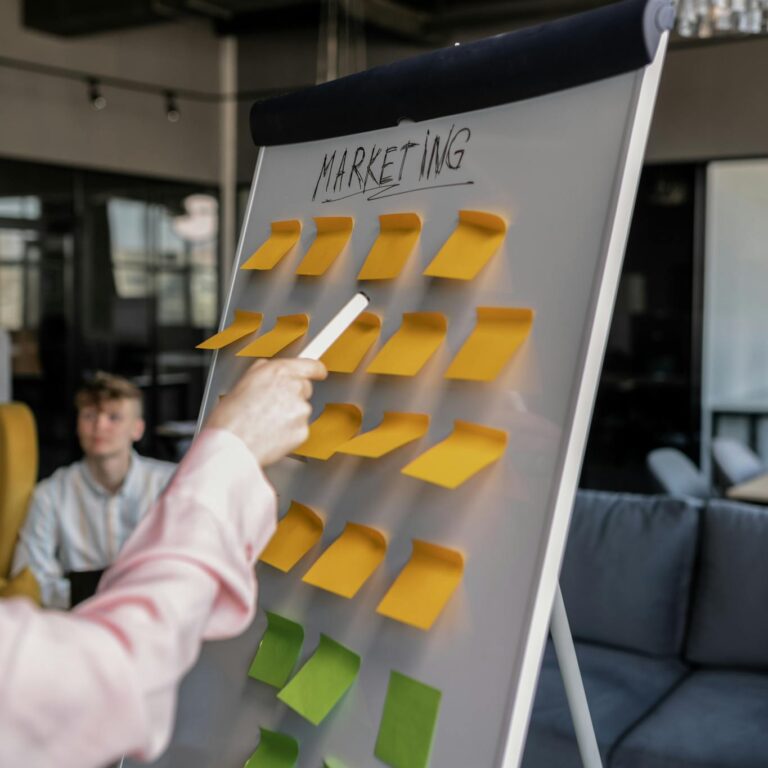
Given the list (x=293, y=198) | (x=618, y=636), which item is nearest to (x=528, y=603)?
(x=293, y=198)

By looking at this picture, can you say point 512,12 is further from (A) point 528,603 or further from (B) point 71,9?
(A) point 528,603

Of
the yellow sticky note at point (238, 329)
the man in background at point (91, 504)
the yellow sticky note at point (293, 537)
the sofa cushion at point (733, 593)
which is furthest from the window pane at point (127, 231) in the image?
the yellow sticky note at point (293, 537)

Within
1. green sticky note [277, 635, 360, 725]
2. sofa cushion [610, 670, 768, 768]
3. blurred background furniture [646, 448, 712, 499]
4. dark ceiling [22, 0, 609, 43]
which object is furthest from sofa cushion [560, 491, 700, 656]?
dark ceiling [22, 0, 609, 43]

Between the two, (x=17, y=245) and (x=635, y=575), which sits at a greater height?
(x=17, y=245)

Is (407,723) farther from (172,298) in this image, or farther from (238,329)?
(172,298)

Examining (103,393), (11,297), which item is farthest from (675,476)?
(11,297)

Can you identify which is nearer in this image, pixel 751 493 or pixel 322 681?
pixel 322 681

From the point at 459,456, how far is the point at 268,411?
0.23m

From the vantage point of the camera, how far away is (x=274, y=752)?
1255mm

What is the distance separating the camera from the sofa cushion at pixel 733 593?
8.83 feet

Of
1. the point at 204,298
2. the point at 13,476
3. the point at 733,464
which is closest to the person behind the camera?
the point at 13,476

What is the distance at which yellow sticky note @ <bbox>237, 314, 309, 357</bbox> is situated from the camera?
132 centimetres

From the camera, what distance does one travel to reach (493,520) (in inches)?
41.4

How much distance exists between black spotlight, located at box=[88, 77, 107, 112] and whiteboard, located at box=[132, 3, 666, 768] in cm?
552
